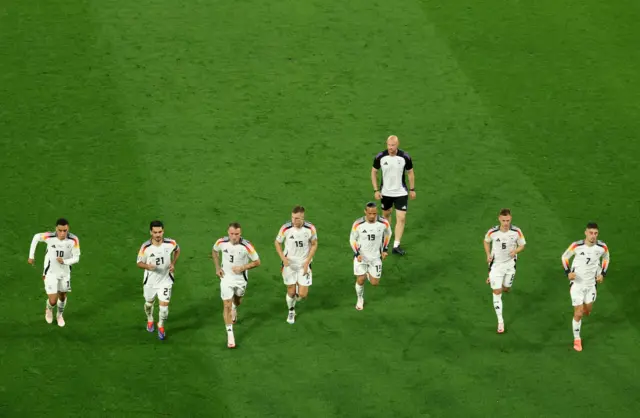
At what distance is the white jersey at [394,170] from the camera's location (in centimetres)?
Result: 2444

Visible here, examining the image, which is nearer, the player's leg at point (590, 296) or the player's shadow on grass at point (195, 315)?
the player's leg at point (590, 296)

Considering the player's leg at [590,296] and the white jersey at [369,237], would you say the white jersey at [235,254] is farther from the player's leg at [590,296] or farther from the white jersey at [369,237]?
the player's leg at [590,296]

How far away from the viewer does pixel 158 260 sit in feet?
72.7

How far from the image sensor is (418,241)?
25.7 m

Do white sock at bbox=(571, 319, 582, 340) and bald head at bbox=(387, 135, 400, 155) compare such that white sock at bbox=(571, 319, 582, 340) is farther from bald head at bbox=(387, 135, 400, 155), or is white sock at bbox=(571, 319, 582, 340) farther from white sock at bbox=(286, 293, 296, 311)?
white sock at bbox=(286, 293, 296, 311)

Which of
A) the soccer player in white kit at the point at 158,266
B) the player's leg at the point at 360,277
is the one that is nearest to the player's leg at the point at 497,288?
the player's leg at the point at 360,277

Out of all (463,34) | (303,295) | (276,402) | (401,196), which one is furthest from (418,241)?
(463,34)

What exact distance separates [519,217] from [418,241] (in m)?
2.07

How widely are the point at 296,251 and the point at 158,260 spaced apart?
7.44ft

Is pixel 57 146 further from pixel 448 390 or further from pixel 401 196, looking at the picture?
pixel 448 390

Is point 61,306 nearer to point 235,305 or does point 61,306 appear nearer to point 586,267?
point 235,305

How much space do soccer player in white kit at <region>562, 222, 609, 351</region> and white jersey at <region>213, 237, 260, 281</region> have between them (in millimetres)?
5013

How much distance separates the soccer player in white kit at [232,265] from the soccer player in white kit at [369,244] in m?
1.84

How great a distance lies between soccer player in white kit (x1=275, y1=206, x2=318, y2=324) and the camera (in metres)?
22.6
